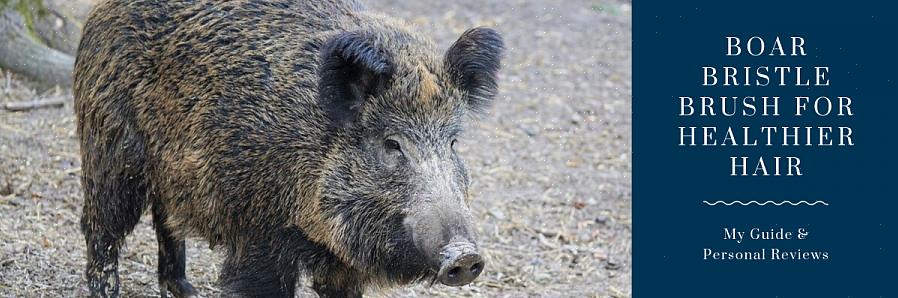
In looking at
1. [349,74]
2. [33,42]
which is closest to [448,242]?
[349,74]

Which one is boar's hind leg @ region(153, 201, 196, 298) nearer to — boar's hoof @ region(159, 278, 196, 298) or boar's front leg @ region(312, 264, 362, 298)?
boar's hoof @ region(159, 278, 196, 298)

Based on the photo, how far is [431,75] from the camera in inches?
209

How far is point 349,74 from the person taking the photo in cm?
523

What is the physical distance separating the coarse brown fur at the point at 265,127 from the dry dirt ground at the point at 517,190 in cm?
60

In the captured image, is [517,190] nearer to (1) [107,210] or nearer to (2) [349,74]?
(1) [107,210]

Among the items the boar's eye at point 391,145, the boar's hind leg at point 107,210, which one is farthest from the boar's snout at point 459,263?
the boar's hind leg at point 107,210

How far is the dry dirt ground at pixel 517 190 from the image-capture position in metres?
7.17

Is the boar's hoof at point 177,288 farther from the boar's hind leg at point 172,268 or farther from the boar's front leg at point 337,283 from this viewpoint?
the boar's front leg at point 337,283

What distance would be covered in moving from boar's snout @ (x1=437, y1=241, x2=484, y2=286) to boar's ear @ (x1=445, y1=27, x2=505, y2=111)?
1.02 m

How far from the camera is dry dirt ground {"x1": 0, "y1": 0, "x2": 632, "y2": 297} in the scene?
23.5ft

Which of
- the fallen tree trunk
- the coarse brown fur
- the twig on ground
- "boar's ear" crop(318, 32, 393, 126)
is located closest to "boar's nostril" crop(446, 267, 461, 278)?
the coarse brown fur
